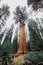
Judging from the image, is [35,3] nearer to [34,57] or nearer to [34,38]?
[34,38]

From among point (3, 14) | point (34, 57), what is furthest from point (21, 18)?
point (34, 57)

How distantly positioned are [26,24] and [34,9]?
15cm

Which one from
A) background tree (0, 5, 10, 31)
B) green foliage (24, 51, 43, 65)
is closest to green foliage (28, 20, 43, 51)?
green foliage (24, 51, 43, 65)

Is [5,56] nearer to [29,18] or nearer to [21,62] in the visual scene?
[21,62]

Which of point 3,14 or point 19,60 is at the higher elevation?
point 3,14

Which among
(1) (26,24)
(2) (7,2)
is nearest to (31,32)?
(1) (26,24)

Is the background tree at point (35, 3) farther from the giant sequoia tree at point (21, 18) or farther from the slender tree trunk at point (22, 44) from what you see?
the slender tree trunk at point (22, 44)

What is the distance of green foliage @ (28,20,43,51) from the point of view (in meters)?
1.76

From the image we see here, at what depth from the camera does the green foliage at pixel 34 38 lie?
5.79 ft

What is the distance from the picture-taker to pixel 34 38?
178 centimetres

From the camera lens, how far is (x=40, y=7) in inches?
71.8

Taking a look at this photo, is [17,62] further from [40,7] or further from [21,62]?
[40,7]

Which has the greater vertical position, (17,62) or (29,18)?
(29,18)

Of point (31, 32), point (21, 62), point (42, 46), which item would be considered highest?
point (31, 32)
